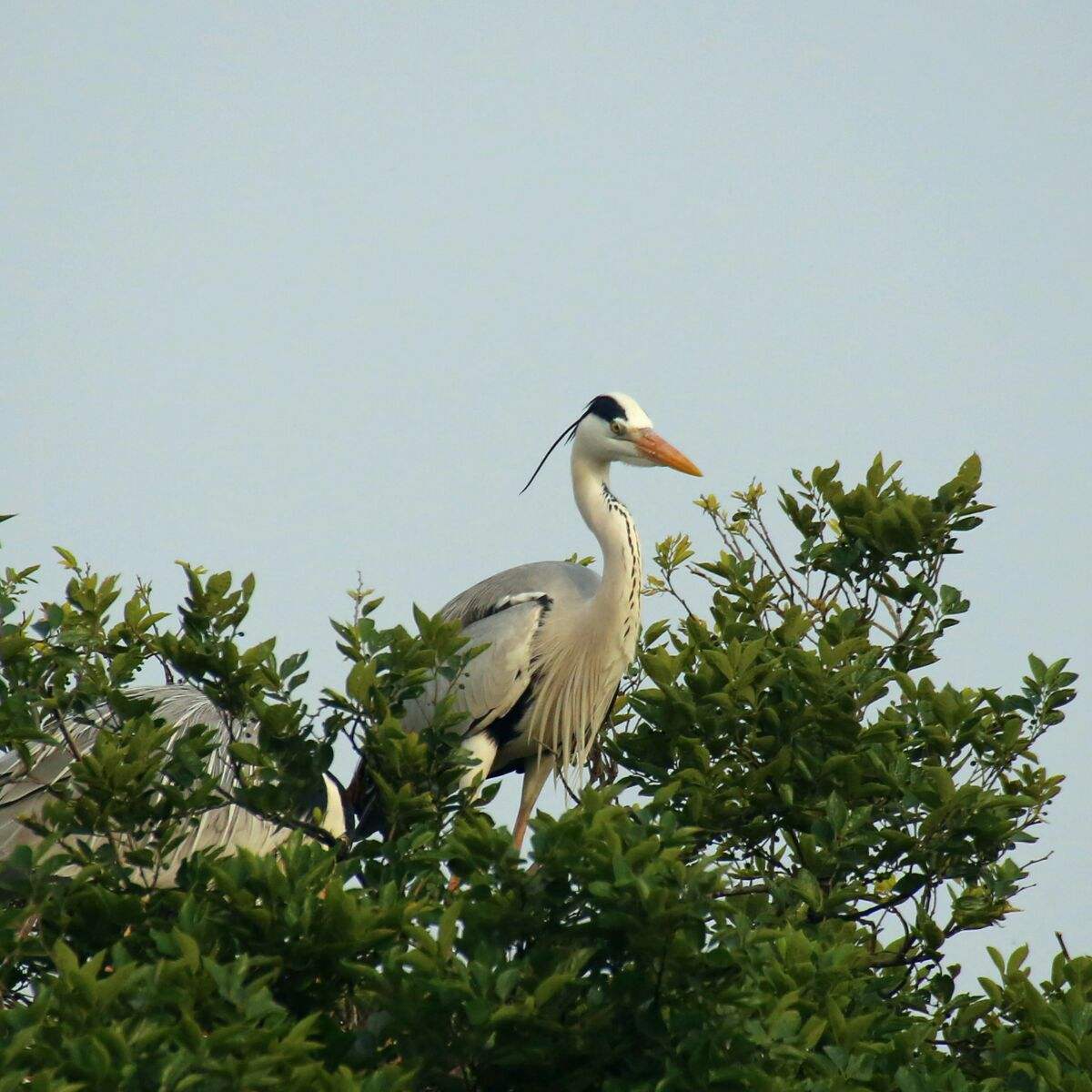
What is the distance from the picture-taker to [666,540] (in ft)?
28.5

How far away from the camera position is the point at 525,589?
8578 mm

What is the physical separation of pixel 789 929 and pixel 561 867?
78 centimetres

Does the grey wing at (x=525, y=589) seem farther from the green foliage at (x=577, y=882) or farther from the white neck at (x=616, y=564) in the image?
the green foliage at (x=577, y=882)

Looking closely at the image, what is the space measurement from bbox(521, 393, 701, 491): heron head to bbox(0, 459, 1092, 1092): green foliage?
5.28 ft

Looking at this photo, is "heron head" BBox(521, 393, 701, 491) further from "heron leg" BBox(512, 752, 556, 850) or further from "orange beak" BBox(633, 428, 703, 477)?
"heron leg" BBox(512, 752, 556, 850)

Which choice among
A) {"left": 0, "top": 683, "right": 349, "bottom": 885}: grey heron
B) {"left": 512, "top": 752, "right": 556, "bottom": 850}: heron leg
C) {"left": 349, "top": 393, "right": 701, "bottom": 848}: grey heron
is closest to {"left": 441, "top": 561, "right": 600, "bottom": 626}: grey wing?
{"left": 349, "top": 393, "right": 701, "bottom": 848}: grey heron

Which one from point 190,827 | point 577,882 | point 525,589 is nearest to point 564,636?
point 525,589

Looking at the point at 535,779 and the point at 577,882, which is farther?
the point at 535,779

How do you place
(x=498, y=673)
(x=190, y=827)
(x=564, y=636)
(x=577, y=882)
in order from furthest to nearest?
(x=564, y=636)
(x=498, y=673)
(x=190, y=827)
(x=577, y=882)

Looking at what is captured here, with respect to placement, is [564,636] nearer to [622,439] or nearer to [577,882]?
[622,439]

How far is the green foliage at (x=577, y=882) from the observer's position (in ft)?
13.3

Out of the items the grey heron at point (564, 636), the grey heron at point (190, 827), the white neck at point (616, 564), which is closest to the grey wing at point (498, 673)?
the grey heron at point (564, 636)

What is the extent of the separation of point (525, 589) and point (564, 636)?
35 centimetres

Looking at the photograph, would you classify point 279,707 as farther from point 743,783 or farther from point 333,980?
point 743,783
